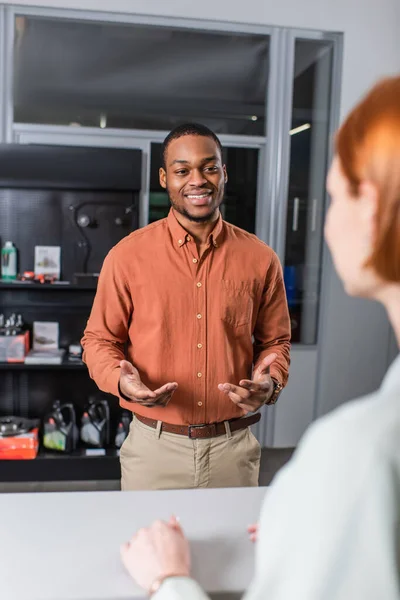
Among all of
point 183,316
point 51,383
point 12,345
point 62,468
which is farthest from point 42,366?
point 183,316

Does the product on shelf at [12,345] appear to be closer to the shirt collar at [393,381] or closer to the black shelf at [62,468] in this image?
the black shelf at [62,468]

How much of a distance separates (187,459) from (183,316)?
46cm

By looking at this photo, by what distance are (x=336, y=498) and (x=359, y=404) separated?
0.31 ft

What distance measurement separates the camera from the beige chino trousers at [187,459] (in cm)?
183

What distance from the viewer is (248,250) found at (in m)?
2.00

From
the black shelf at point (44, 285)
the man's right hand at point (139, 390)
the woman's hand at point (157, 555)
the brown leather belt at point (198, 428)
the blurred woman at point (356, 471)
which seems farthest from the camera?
the black shelf at point (44, 285)

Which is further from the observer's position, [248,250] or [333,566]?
[248,250]

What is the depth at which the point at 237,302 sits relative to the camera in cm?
191

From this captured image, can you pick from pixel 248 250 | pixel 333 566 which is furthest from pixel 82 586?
pixel 248 250

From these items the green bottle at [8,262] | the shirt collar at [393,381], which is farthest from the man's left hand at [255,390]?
the green bottle at [8,262]

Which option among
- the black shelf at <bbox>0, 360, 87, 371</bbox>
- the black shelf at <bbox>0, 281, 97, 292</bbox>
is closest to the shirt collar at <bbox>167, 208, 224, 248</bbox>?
the black shelf at <bbox>0, 281, 97, 292</bbox>

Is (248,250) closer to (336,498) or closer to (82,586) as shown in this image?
(82,586)

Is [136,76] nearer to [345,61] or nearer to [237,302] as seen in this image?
[345,61]

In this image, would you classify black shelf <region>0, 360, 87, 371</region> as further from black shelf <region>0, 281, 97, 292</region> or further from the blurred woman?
the blurred woman
